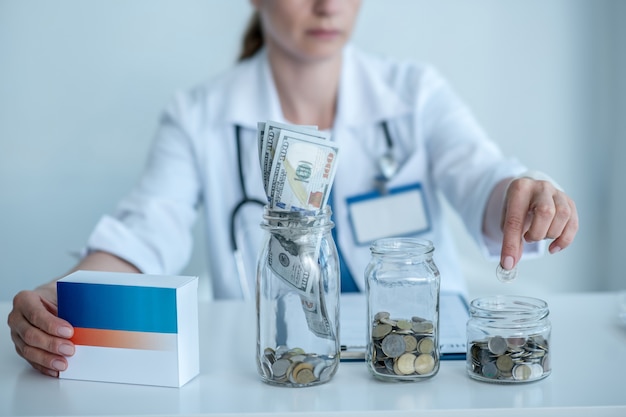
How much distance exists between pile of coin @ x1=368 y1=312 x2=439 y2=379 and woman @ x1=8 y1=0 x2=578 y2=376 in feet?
2.06

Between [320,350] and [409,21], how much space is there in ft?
5.87

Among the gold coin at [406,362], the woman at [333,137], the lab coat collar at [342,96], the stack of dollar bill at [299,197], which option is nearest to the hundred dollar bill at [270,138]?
the stack of dollar bill at [299,197]

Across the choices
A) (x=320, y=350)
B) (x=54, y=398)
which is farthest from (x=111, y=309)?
(x=320, y=350)

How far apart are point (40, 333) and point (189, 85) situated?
1587 millimetres

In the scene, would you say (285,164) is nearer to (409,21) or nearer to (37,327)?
(37,327)

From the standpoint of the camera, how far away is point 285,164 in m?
0.79

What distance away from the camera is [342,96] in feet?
5.71

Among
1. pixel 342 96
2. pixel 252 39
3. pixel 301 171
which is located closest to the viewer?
pixel 301 171

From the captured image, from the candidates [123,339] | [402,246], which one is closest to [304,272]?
[402,246]

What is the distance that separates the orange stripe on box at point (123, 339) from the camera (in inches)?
33.9

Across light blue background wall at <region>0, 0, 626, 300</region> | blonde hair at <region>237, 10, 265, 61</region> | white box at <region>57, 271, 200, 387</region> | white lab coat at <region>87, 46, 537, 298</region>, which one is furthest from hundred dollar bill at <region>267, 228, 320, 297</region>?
light blue background wall at <region>0, 0, 626, 300</region>

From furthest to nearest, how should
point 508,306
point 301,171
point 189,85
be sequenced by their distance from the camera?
point 189,85 < point 508,306 < point 301,171

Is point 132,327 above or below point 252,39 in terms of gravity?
below

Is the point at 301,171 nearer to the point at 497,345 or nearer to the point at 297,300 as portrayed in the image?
the point at 297,300
